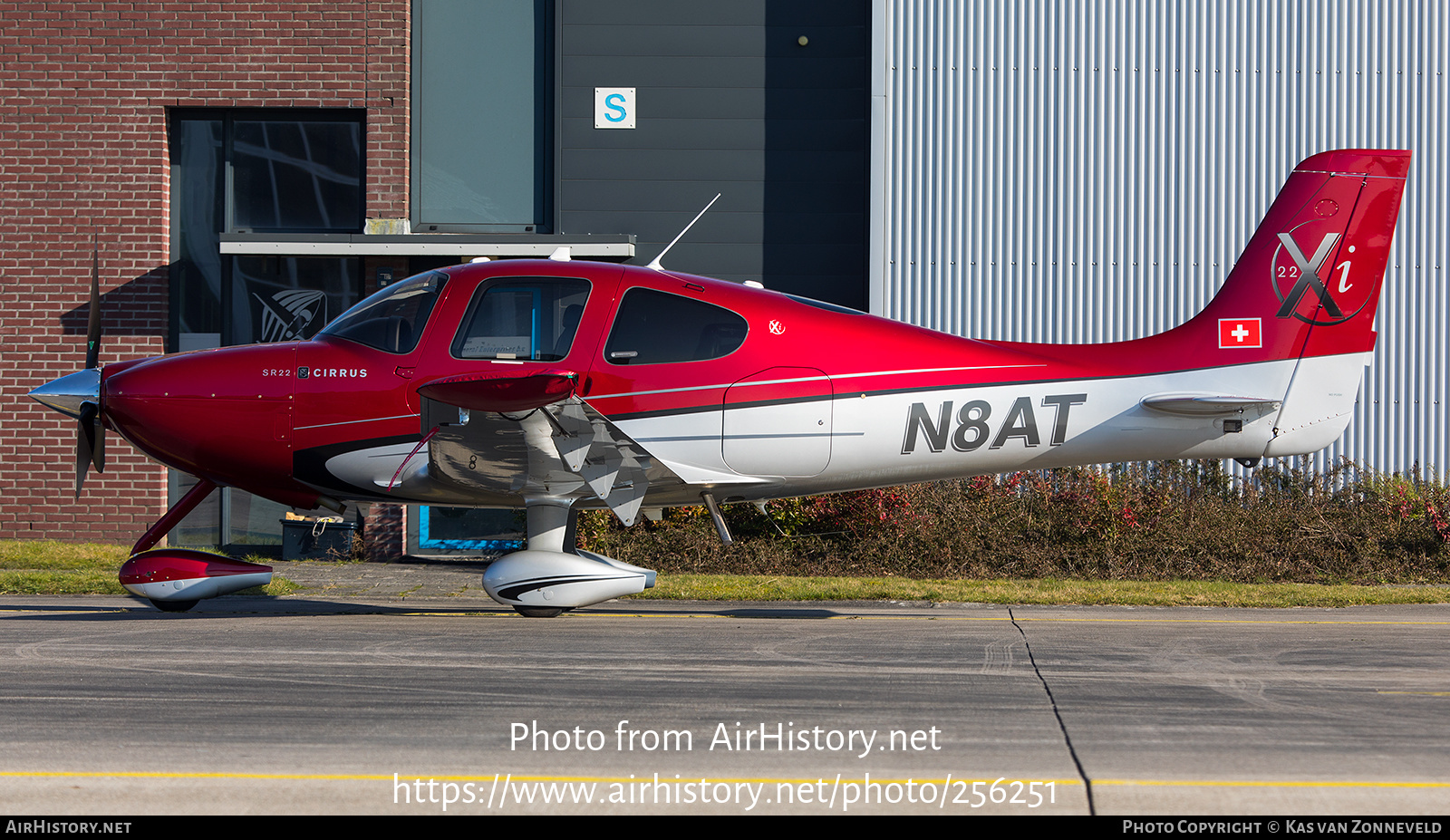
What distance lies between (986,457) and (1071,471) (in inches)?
204

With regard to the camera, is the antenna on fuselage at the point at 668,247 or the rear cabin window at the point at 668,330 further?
the antenna on fuselage at the point at 668,247

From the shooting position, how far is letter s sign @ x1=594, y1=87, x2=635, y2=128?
14.4 m

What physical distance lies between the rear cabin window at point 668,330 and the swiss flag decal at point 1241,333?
3453 mm

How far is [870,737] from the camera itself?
15.3 ft

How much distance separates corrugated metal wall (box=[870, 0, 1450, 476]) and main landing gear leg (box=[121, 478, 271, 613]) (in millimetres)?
8100

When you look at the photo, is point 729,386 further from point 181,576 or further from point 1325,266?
point 1325,266

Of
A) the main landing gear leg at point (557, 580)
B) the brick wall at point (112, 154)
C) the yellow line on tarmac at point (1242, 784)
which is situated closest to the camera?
the yellow line on tarmac at point (1242, 784)

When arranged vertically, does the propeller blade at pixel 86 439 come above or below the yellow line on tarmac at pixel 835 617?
above

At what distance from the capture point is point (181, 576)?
830 centimetres

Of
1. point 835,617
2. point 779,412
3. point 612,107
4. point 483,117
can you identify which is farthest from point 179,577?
point 612,107

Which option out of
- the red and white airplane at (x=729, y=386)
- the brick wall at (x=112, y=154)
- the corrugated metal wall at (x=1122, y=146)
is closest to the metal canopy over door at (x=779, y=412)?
the red and white airplane at (x=729, y=386)

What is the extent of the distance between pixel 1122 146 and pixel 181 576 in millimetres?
11348

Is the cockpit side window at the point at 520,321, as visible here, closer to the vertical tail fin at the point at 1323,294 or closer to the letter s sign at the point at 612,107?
the vertical tail fin at the point at 1323,294

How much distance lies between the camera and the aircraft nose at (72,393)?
8.17 m
